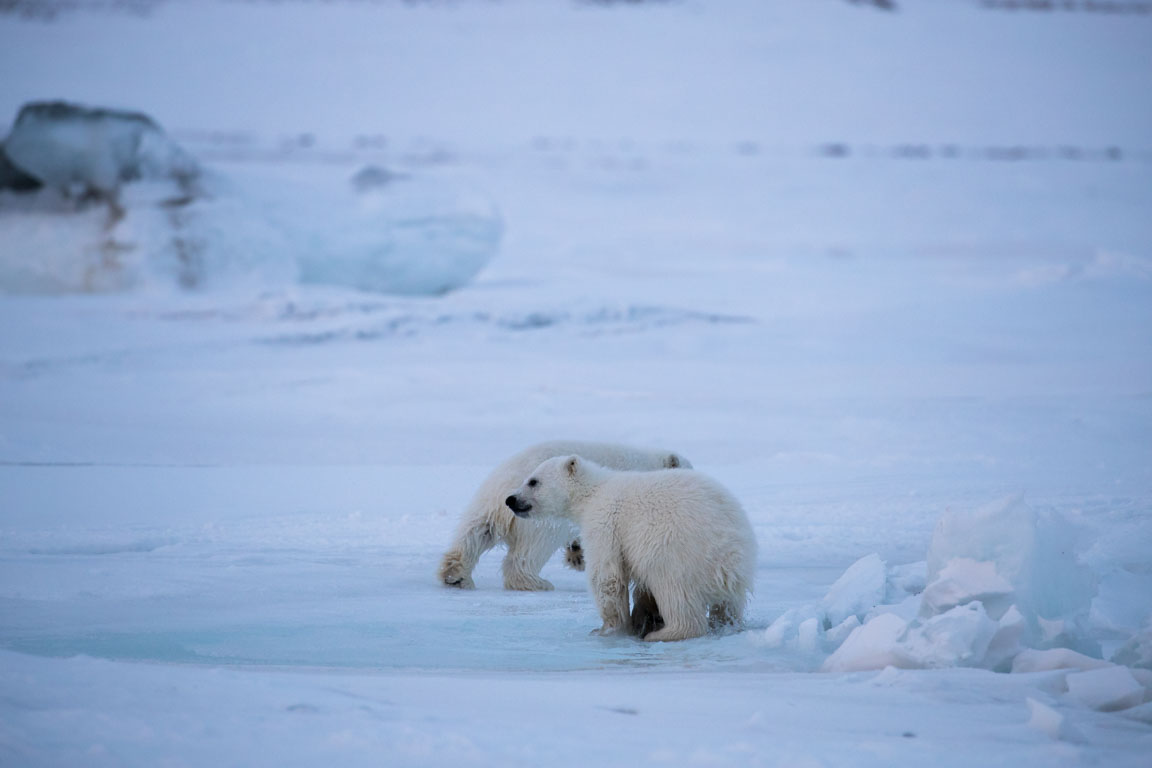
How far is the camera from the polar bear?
4246 millimetres

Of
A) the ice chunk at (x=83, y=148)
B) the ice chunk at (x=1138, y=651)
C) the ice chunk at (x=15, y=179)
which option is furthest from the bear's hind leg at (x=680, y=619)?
the ice chunk at (x=15, y=179)

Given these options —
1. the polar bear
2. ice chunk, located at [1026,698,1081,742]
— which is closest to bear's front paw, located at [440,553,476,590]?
the polar bear

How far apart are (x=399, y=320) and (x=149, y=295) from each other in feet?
10.2

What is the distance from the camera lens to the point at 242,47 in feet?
77.0

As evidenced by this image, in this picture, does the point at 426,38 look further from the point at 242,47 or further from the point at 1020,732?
the point at 1020,732

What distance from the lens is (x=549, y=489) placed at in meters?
4.77

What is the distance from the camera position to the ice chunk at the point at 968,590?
369cm

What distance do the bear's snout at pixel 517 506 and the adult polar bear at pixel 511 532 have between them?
0.39 metres

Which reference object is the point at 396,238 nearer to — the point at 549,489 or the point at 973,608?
the point at 549,489

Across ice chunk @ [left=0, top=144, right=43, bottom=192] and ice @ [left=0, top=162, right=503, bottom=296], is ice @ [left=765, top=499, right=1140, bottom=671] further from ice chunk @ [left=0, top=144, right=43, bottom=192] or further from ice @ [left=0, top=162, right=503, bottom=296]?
ice chunk @ [left=0, top=144, right=43, bottom=192]

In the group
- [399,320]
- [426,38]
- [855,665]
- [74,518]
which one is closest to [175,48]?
[426,38]

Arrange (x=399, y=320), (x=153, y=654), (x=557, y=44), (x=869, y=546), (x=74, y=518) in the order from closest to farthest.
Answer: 1. (x=153, y=654)
2. (x=869, y=546)
3. (x=74, y=518)
4. (x=399, y=320)
5. (x=557, y=44)

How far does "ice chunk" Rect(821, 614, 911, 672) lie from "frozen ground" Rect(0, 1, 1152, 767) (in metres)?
0.12

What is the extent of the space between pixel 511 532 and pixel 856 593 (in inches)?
70.1
